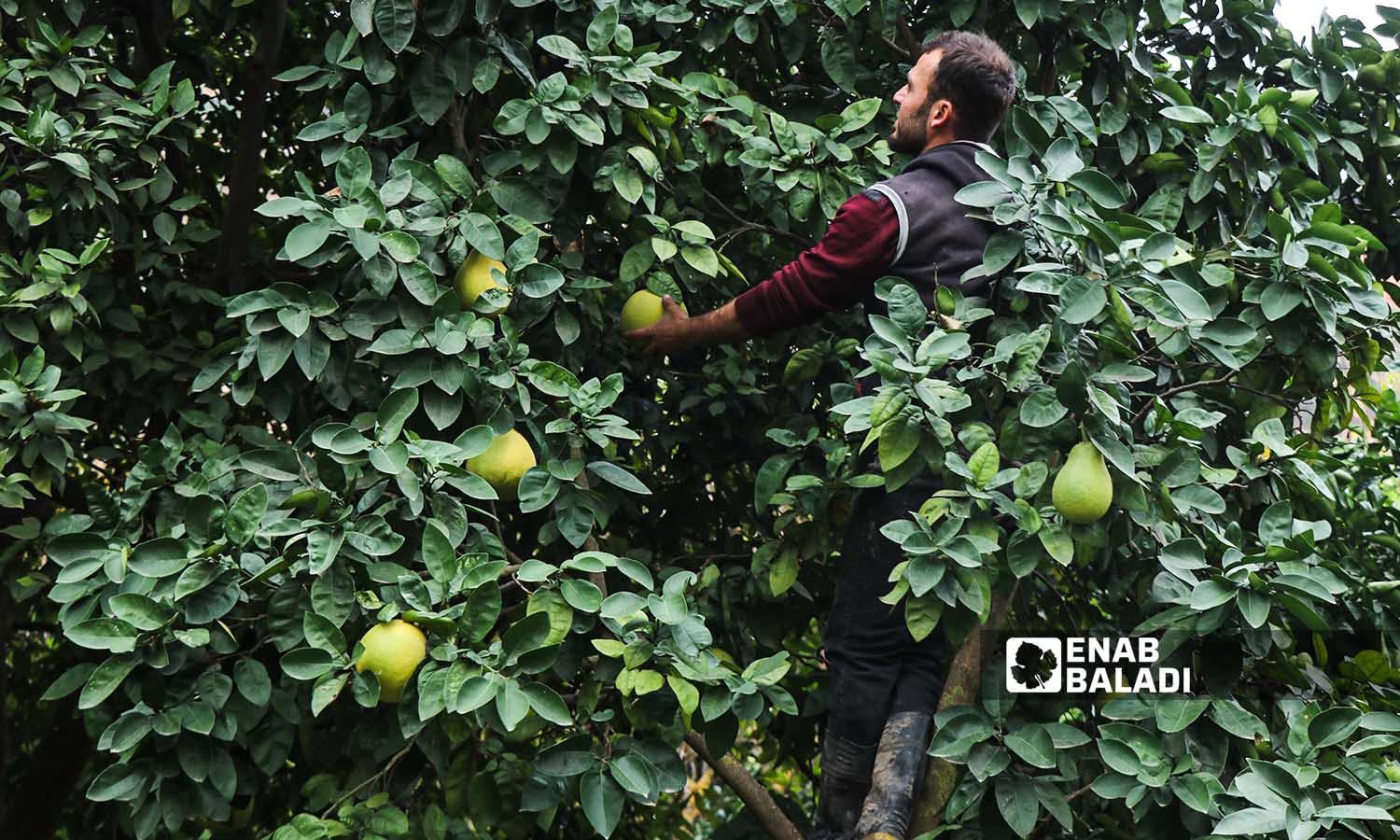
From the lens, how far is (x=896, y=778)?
2.66 m

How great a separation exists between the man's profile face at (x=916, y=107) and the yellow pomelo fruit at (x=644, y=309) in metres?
0.65

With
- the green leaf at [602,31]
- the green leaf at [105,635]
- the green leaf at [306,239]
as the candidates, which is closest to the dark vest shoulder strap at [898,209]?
the green leaf at [602,31]

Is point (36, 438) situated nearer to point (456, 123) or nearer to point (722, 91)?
point (456, 123)

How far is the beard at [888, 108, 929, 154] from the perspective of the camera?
10.1ft

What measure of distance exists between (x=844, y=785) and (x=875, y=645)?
0.29 metres

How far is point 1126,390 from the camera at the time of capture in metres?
2.43

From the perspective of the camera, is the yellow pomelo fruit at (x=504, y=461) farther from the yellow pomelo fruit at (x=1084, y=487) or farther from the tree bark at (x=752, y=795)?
the yellow pomelo fruit at (x=1084, y=487)

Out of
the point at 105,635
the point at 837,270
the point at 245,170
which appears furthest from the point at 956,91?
the point at 105,635

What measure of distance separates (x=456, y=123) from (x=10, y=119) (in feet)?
3.54

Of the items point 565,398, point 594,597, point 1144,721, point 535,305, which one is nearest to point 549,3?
point 535,305

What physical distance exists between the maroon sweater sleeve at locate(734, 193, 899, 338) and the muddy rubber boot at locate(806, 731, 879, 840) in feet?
2.87

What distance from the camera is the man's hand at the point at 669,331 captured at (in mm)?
3053

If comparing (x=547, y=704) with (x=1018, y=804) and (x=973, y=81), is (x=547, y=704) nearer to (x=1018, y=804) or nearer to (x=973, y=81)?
(x=1018, y=804)

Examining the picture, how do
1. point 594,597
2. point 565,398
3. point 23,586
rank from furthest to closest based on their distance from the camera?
point 23,586, point 565,398, point 594,597
